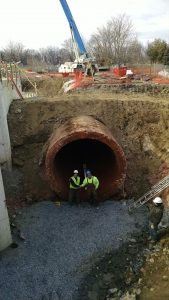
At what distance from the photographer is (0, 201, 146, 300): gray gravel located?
823cm

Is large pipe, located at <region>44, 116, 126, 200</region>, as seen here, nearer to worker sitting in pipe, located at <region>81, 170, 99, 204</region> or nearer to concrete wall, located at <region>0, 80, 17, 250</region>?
worker sitting in pipe, located at <region>81, 170, 99, 204</region>

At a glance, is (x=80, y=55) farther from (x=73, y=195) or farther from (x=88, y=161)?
(x=73, y=195)

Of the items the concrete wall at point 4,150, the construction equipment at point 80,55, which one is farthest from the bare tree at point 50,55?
the concrete wall at point 4,150

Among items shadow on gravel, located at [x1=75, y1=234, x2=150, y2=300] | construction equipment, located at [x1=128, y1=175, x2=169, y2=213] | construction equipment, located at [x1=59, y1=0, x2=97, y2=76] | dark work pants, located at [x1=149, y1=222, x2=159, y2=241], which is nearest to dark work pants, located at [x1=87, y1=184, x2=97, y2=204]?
construction equipment, located at [x1=128, y1=175, x2=169, y2=213]

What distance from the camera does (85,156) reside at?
46.6 feet

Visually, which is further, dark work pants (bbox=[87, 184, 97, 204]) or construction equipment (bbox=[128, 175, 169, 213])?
dark work pants (bbox=[87, 184, 97, 204])

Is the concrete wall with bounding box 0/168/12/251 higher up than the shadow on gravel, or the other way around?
the concrete wall with bounding box 0/168/12/251

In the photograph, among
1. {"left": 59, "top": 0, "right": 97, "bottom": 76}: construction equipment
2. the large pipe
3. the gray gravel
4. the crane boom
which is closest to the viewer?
the gray gravel

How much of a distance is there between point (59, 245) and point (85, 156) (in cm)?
520

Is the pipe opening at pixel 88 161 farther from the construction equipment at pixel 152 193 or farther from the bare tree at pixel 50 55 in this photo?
the bare tree at pixel 50 55

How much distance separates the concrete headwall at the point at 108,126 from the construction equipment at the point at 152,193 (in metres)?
0.64

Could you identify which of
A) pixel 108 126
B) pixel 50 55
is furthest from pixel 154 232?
pixel 50 55

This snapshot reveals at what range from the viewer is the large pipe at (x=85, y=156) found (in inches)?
441

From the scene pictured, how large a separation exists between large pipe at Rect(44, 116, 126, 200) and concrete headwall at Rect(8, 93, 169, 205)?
64cm
